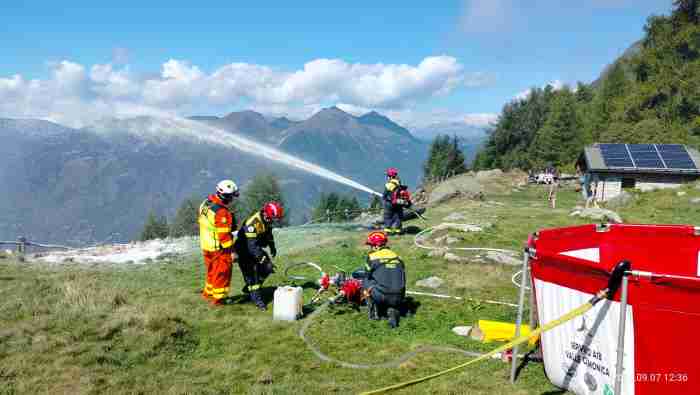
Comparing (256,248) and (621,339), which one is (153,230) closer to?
(256,248)

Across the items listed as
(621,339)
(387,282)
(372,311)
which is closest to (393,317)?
(372,311)

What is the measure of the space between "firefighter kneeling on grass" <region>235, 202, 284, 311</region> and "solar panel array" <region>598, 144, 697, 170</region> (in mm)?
27271

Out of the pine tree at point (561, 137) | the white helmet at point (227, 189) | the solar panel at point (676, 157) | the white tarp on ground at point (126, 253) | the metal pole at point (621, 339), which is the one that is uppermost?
the pine tree at point (561, 137)

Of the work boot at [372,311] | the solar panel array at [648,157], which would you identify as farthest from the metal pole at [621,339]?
the solar panel array at [648,157]

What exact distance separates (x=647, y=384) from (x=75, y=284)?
10.6m

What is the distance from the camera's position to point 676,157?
29.6 meters

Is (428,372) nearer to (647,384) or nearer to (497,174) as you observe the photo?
(647,384)

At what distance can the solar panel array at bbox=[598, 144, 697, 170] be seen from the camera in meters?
28.8

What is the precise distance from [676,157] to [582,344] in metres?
31.4

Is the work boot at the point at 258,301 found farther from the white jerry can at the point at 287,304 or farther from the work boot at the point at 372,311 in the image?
the work boot at the point at 372,311

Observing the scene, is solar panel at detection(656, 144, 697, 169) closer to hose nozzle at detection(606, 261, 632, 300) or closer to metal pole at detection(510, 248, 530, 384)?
metal pole at detection(510, 248, 530, 384)

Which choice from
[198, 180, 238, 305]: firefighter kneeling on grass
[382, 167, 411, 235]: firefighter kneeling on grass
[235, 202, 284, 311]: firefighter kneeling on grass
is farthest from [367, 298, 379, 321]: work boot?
[382, 167, 411, 235]: firefighter kneeling on grass

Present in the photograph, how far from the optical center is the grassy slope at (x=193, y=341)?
6215 millimetres

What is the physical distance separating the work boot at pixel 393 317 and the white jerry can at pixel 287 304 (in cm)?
190
